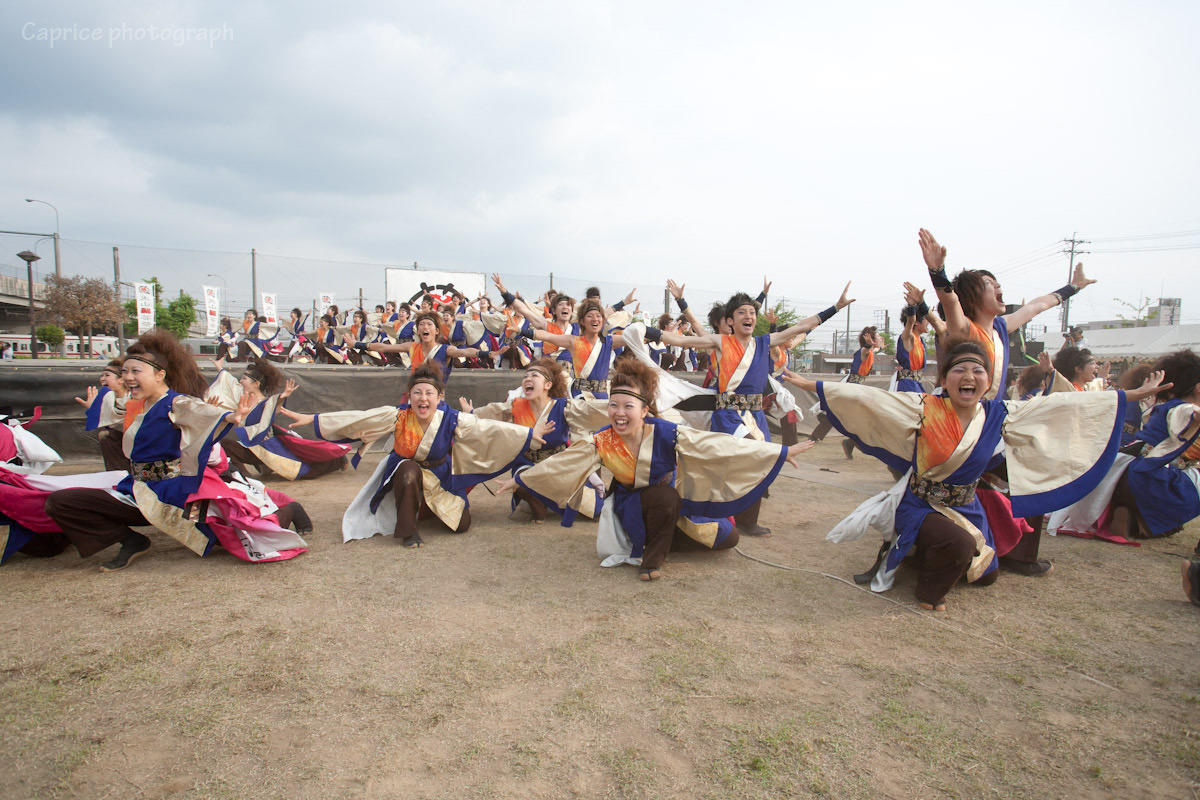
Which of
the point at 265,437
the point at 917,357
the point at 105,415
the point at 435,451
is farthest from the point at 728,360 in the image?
the point at 105,415

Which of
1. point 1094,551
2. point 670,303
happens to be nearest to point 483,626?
point 1094,551

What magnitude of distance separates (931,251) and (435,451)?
3235mm

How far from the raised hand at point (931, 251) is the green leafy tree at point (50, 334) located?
1214 inches

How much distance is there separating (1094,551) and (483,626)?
3858 mm

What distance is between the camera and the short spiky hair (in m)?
4.71

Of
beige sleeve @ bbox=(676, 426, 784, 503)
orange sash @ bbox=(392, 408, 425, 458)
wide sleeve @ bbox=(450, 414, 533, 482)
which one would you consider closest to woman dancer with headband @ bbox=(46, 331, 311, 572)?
orange sash @ bbox=(392, 408, 425, 458)

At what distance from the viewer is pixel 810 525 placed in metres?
4.65

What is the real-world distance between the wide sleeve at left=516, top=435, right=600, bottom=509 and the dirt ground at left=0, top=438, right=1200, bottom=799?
0.53 m

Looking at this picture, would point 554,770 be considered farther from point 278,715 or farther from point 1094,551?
point 1094,551

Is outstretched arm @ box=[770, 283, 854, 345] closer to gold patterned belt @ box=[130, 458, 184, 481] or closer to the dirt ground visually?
the dirt ground

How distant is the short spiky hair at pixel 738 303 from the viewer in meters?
4.71

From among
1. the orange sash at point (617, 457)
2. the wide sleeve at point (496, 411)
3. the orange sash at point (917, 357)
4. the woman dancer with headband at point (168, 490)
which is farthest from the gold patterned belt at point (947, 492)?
the orange sash at point (917, 357)

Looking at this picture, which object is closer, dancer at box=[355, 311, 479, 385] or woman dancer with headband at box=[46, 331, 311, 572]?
woman dancer with headband at box=[46, 331, 311, 572]

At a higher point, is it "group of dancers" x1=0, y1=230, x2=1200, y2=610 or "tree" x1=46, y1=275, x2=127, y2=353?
"tree" x1=46, y1=275, x2=127, y2=353
